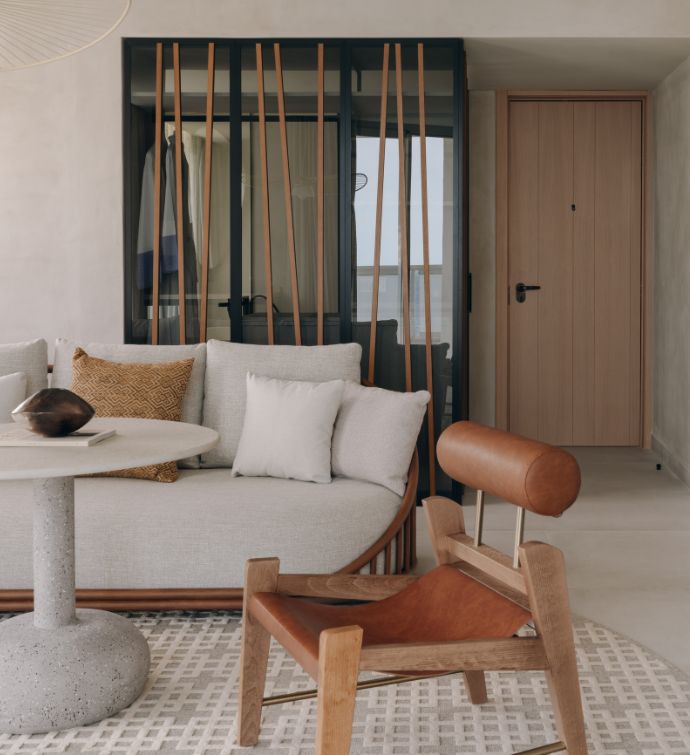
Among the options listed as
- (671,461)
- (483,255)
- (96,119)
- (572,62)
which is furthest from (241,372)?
(671,461)

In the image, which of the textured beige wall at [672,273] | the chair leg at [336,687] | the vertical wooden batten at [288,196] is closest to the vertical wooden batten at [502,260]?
the textured beige wall at [672,273]

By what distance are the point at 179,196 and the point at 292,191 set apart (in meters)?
0.53

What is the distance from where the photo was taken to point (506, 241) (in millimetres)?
5535

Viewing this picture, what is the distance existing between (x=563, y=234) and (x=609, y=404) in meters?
1.14

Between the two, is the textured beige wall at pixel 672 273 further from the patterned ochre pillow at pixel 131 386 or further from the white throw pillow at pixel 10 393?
the white throw pillow at pixel 10 393

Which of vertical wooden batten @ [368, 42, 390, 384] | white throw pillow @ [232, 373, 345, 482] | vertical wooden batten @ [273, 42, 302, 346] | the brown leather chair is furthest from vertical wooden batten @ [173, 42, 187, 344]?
the brown leather chair

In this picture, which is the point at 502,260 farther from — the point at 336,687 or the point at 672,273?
the point at 336,687

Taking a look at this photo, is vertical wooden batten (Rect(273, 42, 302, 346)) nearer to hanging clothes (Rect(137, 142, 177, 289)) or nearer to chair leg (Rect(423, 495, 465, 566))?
hanging clothes (Rect(137, 142, 177, 289))

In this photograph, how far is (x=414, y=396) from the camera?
114 inches

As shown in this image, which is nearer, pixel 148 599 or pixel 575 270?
pixel 148 599

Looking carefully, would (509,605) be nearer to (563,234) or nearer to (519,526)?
(519,526)

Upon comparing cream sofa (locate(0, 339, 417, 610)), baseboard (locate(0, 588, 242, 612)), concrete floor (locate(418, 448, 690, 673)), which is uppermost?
cream sofa (locate(0, 339, 417, 610))

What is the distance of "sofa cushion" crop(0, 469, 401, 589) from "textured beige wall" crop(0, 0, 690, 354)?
6.06 feet

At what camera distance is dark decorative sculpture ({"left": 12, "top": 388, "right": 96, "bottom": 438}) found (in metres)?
2.12
